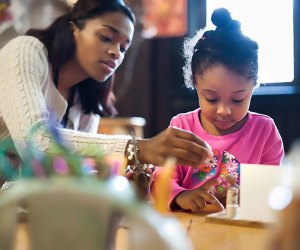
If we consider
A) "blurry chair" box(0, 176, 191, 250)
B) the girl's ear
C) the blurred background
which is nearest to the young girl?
the girl's ear

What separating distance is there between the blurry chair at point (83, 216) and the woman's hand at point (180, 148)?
45 centimetres

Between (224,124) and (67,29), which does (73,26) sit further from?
(224,124)

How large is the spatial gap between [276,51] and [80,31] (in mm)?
946

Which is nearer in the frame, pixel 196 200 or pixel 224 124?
pixel 196 200

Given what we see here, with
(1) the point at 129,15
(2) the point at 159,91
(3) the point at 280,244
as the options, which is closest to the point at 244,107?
(1) the point at 129,15

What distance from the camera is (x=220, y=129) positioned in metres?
1.09

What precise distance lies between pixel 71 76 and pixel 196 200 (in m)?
0.63

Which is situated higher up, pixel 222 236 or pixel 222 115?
pixel 222 115

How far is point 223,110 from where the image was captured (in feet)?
3.17

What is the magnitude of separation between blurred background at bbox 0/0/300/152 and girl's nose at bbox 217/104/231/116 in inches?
37.0

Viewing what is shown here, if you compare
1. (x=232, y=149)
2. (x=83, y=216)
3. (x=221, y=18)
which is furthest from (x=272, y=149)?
(x=83, y=216)

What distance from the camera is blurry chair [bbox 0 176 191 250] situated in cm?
28

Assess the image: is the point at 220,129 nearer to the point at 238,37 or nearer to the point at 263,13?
the point at 238,37

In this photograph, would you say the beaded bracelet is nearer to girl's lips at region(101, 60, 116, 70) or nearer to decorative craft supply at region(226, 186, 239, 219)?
decorative craft supply at region(226, 186, 239, 219)
